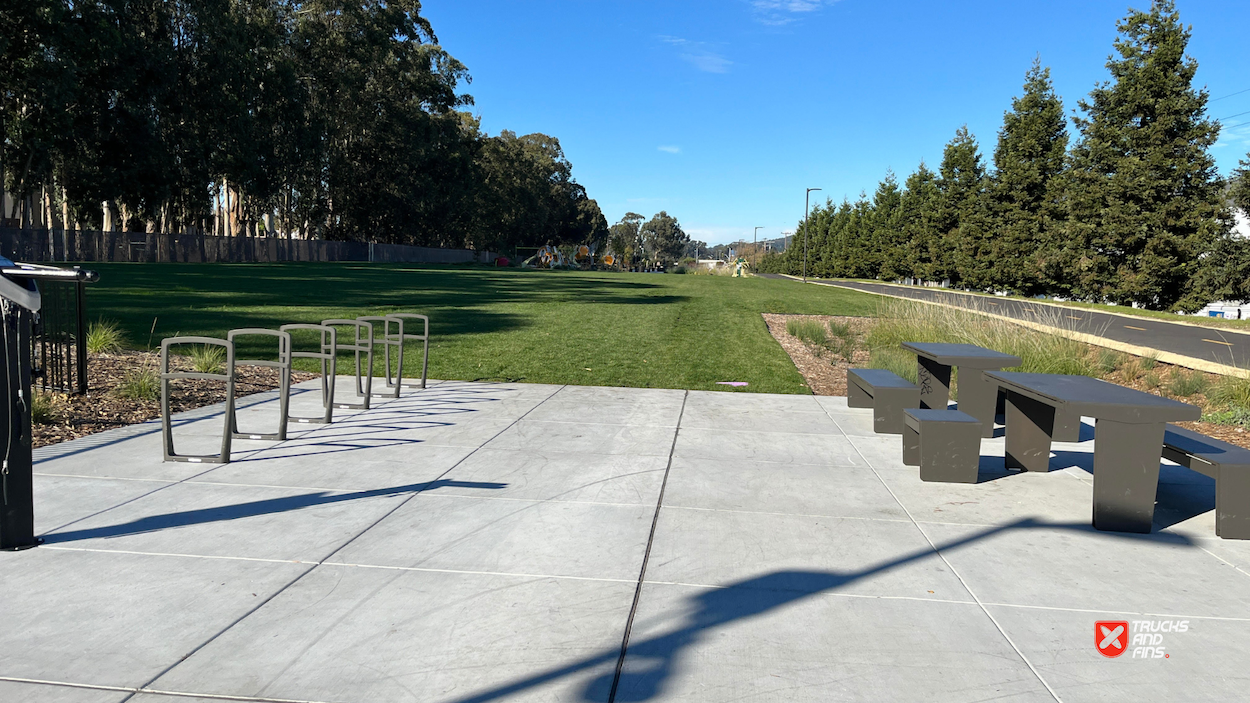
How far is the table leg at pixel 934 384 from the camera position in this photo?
28.8 ft

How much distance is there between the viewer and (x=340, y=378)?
1129 cm

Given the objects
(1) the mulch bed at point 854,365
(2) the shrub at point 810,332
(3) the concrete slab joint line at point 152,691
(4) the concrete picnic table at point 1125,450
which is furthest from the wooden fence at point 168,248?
(4) the concrete picnic table at point 1125,450

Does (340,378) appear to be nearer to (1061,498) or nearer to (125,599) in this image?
(125,599)

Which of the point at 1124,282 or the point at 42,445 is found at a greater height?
the point at 1124,282

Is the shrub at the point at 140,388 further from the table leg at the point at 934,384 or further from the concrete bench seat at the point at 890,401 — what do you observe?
the table leg at the point at 934,384

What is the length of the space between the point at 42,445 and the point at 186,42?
148 ft

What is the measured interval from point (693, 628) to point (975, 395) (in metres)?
5.21

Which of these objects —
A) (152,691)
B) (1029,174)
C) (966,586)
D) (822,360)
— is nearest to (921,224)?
(1029,174)

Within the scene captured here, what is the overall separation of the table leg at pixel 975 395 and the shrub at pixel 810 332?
25.8 ft

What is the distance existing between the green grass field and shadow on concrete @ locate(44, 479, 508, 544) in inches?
209

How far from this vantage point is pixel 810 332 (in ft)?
54.4

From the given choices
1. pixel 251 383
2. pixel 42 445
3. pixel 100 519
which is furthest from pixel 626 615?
pixel 251 383

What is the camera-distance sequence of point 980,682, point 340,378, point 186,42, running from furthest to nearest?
point 186,42 < point 340,378 < point 980,682

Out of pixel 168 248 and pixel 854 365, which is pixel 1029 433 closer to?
pixel 854 365
